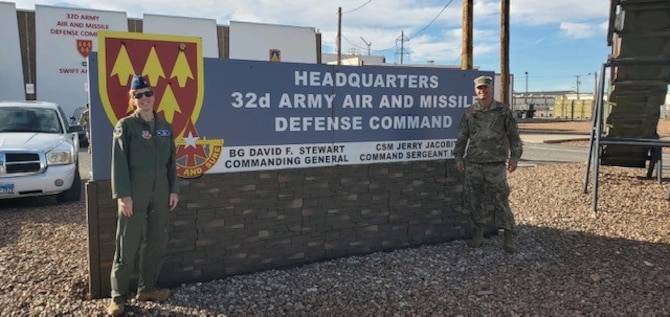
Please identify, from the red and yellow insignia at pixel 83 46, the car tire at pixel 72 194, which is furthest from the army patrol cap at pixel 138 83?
the red and yellow insignia at pixel 83 46

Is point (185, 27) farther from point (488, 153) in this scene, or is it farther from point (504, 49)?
point (488, 153)

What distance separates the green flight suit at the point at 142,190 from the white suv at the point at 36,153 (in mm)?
4320

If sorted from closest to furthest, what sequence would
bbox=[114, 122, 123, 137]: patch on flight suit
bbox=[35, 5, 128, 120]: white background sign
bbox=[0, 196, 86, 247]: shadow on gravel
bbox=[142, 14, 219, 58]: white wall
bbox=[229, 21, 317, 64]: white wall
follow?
1. bbox=[114, 122, 123, 137]: patch on flight suit
2. bbox=[0, 196, 86, 247]: shadow on gravel
3. bbox=[35, 5, 128, 120]: white background sign
4. bbox=[142, 14, 219, 58]: white wall
5. bbox=[229, 21, 317, 64]: white wall

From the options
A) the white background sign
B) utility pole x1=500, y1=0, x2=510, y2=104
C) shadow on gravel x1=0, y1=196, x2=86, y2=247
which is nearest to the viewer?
shadow on gravel x1=0, y1=196, x2=86, y2=247

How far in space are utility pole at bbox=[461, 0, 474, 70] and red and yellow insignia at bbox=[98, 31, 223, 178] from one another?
1074 cm

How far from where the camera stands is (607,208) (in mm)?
7586

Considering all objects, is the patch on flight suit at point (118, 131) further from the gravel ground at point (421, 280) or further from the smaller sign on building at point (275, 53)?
the smaller sign on building at point (275, 53)

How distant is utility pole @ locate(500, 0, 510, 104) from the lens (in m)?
15.2

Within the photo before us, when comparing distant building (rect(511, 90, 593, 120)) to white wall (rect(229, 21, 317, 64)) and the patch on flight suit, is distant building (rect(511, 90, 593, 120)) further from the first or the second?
the patch on flight suit

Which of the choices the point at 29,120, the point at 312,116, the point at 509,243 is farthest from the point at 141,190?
the point at 29,120

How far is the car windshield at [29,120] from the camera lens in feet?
26.2

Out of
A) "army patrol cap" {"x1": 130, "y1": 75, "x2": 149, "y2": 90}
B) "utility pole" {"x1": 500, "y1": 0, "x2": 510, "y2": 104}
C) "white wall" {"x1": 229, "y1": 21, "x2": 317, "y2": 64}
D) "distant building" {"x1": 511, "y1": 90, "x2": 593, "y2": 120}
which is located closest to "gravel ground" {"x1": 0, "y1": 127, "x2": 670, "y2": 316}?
"army patrol cap" {"x1": 130, "y1": 75, "x2": 149, "y2": 90}

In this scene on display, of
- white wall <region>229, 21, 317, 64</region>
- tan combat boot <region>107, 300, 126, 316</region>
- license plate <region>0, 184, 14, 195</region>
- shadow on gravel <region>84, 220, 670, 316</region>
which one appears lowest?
shadow on gravel <region>84, 220, 670, 316</region>

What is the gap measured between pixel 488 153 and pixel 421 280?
156 centimetres
